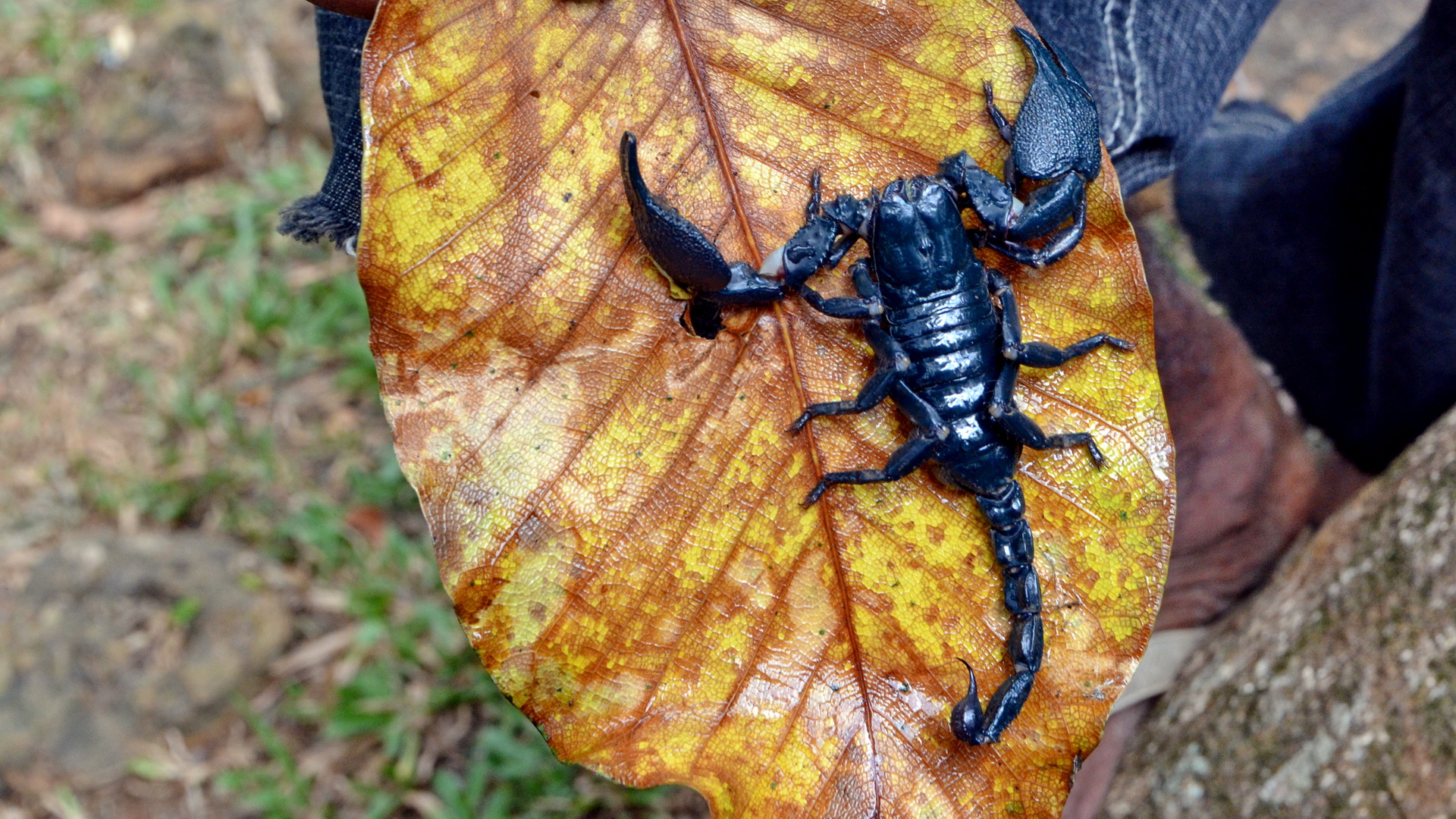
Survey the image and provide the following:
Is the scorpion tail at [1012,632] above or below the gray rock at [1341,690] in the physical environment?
above

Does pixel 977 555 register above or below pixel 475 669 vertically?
above

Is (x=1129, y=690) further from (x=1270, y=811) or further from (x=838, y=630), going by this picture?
(x=838, y=630)

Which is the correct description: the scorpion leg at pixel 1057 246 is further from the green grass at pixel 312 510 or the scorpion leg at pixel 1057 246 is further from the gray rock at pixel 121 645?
the gray rock at pixel 121 645

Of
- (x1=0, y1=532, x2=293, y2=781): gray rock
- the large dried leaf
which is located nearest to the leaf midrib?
the large dried leaf

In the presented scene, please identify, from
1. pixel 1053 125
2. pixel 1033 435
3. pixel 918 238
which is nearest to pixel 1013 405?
pixel 1033 435

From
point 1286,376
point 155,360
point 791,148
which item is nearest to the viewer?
point 791,148

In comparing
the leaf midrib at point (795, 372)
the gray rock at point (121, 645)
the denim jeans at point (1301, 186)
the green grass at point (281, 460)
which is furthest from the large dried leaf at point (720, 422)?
the gray rock at point (121, 645)

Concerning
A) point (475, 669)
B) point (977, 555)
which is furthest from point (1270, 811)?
point (475, 669)

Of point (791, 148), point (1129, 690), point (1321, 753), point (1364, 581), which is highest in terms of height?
point (791, 148)

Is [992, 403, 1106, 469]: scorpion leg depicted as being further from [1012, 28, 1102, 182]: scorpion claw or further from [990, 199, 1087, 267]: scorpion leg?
[1012, 28, 1102, 182]: scorpion claw
